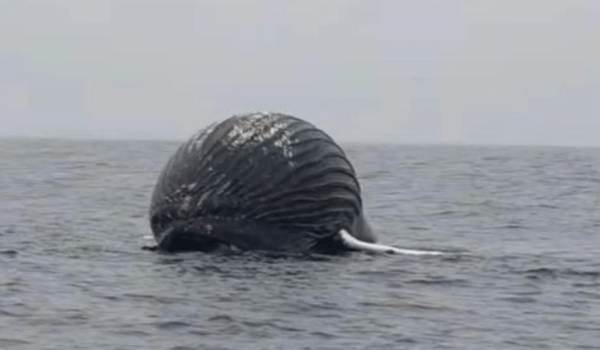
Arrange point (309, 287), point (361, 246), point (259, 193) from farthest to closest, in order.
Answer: point (361, 246), point (259, 193), point (309, 287)

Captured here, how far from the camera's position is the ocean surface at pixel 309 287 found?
17.0 metres

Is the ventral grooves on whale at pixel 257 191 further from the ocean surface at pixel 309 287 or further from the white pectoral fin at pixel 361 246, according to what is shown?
the ocean surface at pixel 309 287

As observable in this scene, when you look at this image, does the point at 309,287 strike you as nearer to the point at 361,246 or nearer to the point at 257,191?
the point at 257,191

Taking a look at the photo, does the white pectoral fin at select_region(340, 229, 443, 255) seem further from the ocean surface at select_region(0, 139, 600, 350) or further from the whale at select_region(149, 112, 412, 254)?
the ocean surface at select_region(0, 139, 600, 350)

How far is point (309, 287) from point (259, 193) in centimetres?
265

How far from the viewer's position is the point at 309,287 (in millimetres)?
19422

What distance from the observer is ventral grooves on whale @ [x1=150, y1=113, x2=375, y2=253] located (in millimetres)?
21844

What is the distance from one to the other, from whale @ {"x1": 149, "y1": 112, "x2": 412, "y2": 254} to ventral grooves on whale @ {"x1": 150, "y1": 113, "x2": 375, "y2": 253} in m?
0.01

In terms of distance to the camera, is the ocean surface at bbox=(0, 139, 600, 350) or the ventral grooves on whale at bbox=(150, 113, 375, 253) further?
the ventral grooves on whale at bbox=(150, 113, 375, 253)

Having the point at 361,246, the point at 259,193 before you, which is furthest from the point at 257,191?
the point at 361,246

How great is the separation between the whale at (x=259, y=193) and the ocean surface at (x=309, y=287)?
35 cm

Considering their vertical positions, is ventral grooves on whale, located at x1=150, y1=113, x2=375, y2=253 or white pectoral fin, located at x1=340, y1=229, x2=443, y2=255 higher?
ventral grooves on whale, located at x1=150, y1=113, x2=375, y2=253

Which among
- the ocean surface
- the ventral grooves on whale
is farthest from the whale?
the ocean surface

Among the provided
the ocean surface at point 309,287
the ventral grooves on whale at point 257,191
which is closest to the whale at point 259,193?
the ventral grooves on whale at point 257,191
